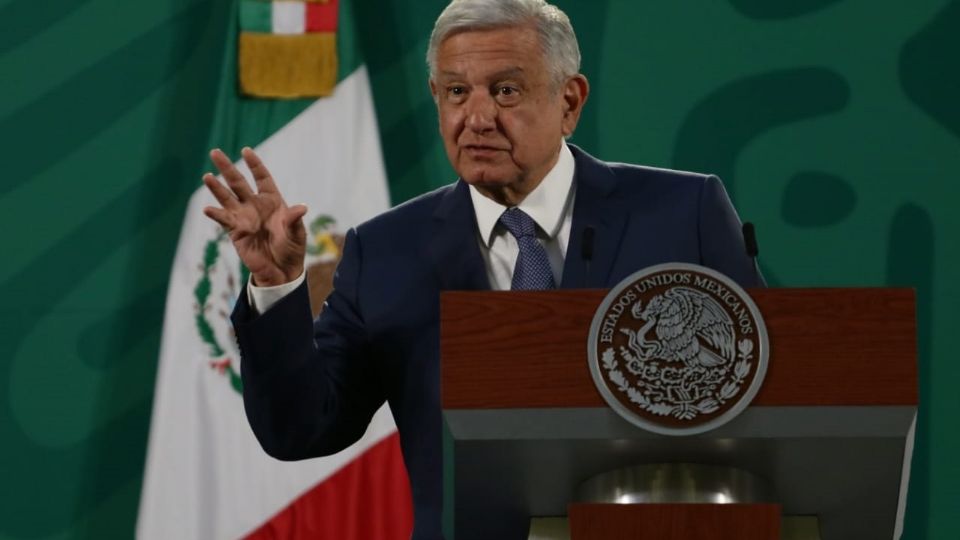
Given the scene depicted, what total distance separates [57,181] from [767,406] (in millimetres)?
3736

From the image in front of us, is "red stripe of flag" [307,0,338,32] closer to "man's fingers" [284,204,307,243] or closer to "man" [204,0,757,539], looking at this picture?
"man" [204,0,757,539]

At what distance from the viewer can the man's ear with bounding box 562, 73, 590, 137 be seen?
2.76m

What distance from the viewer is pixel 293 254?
217 cm

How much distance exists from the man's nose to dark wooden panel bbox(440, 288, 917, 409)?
74cm

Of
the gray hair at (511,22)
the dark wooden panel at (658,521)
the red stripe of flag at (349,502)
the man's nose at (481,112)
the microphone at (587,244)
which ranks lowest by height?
the red stripe of flag at (349,502)

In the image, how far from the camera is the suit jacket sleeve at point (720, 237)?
8.09ft

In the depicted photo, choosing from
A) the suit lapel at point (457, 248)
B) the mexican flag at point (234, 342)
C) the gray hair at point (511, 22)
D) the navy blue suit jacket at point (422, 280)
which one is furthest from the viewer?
the mexican flag at point (234, 342)

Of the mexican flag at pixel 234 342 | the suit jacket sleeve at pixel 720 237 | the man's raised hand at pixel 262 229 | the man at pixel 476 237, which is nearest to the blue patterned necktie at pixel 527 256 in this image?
the man at pixel 476 237

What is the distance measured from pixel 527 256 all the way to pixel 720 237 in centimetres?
32

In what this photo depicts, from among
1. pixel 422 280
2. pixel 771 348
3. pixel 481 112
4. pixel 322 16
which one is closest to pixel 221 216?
pixel 422 280

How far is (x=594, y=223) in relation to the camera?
2.49 meters

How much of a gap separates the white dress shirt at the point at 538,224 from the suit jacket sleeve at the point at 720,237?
0.23m

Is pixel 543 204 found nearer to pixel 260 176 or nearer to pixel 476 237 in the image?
pixel 476 237

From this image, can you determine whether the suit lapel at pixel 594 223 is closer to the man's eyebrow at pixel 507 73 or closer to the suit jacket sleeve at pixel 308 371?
the man's eyebrow at pixel 507 73
